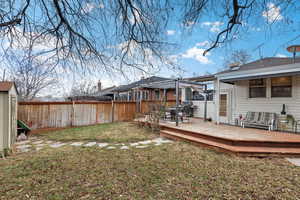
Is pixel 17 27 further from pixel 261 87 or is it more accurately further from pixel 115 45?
pixel 261 87

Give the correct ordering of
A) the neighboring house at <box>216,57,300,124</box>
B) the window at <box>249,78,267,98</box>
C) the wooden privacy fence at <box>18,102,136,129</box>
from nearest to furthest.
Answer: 1. the neighboring house at <box>216,57,300,124</box>
2. the window at <box>249,78,267,98</box>
3. the wooden privacy fence at <box>18,102,136,129</box>

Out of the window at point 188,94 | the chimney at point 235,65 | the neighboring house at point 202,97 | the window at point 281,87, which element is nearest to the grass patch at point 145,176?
the window at point 281,87

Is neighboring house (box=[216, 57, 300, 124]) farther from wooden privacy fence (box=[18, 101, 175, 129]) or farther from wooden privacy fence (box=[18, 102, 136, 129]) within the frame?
wooden privacy fence (box=[18, 102, 136, 129])

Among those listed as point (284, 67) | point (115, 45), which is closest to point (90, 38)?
point (115, 45)

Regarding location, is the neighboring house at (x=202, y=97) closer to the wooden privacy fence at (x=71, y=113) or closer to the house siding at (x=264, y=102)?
the house siding at (x=264, y=102)

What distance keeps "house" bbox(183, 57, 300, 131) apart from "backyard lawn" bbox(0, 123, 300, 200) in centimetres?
339

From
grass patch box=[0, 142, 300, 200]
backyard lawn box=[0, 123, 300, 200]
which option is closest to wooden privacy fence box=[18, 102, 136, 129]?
backyard lawn box=[0, 123, 300, 200]

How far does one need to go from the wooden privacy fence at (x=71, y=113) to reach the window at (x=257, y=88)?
Answer: 772 centimetres

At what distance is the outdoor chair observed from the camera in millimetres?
5965

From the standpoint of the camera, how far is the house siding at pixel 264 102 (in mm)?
5668

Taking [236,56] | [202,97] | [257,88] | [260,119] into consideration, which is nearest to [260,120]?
[260,119]

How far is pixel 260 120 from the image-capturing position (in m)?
6.34

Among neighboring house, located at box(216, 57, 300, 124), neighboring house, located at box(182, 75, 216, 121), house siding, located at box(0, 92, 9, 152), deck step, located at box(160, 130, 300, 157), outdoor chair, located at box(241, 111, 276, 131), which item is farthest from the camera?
neighboring house, located at box(182, 75, 216, 121)

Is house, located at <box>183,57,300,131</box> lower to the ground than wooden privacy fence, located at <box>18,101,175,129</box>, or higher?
higher
